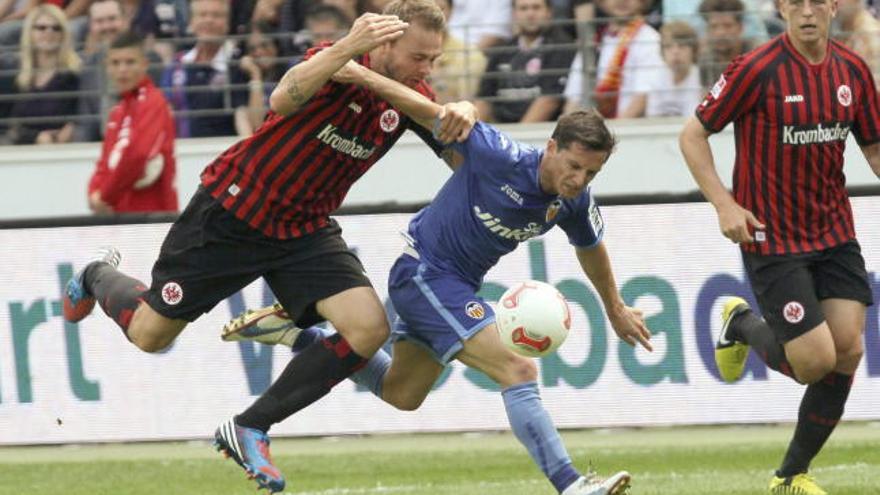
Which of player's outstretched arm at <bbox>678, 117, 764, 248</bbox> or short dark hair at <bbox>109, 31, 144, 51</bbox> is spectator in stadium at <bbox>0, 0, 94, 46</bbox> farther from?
player's outstretched arm at <bbox>678, 117, 764, 248</bbox>

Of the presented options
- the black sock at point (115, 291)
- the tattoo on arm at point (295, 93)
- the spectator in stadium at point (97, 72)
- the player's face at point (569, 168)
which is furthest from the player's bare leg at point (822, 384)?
the spectator in stadium at point (97, 72)

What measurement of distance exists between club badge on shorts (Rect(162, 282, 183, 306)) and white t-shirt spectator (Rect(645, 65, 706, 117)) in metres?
5.65

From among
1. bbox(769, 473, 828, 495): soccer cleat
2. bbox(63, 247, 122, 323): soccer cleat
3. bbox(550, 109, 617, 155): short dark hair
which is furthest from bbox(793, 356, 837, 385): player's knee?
bbox(63, 247, 122, 323): soccer cleat

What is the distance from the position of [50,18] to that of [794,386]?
634cm

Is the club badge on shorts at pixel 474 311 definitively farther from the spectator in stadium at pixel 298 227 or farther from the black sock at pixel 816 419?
the black sock at pixel 816 419

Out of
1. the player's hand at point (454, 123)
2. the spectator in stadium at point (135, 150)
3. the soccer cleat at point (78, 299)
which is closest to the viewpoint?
the player's hand at point (454, 123)

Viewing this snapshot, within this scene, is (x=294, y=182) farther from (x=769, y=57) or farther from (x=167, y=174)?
(x=167, y=174)

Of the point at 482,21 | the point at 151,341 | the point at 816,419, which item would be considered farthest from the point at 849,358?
the point at 482,21

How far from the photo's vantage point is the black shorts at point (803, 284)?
852cm

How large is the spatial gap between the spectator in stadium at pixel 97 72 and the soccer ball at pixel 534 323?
7.04 metres

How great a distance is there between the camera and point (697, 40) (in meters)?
13.4

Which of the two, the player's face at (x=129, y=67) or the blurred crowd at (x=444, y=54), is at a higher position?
the player's face at (x=129, y=67)

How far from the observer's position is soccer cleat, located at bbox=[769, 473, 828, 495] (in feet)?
28.2

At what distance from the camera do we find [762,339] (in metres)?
9.03
